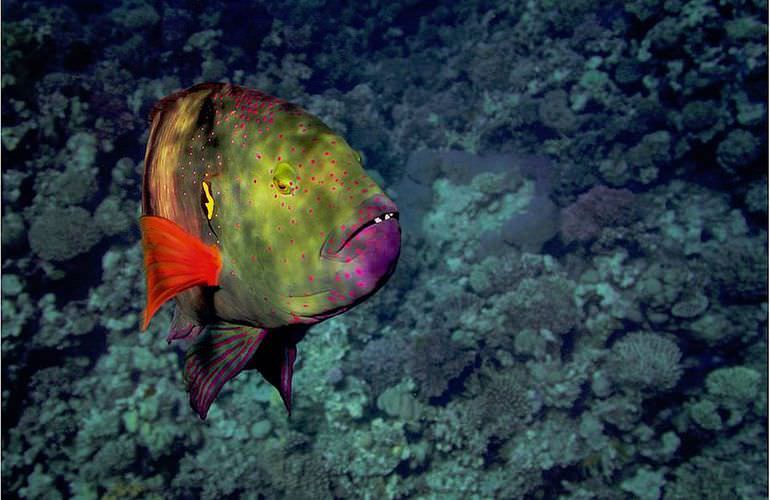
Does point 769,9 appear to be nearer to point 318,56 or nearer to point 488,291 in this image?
point 488,291

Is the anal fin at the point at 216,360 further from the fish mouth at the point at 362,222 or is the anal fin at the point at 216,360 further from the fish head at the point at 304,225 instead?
the fish mouth at the point at 362,222

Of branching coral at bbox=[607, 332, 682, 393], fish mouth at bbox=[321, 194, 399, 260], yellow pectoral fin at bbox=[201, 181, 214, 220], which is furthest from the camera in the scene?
branching coral at bbox=[607, 332, 682, 393]

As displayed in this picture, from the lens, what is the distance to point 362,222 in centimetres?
90

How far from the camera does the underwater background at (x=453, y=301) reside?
529 centimetres

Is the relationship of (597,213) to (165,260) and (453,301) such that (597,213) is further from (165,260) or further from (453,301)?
(165,260)

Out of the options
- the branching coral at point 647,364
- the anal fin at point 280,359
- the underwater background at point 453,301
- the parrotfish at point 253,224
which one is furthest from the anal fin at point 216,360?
the branching coral at point 647,364

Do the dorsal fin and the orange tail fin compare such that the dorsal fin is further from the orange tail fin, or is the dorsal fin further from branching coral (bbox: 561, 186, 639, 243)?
branching coral (bbox: 561, 186, 639, 243)

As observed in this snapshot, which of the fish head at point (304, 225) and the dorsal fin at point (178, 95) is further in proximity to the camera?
the dorsal fin at point (178, 95)

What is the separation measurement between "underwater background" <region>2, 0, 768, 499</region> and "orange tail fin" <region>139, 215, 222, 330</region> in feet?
16.0

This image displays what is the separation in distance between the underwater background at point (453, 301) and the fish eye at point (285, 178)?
5071 millimetres

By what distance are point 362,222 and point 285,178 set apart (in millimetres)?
231

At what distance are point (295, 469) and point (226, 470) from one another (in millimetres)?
784

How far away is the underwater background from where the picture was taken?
208 inches

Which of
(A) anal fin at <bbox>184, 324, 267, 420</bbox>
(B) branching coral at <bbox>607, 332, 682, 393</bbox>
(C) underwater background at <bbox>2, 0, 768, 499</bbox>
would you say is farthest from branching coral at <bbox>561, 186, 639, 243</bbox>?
(A) anal fin at <bbox>184, 324, 267, 420</bbox>
